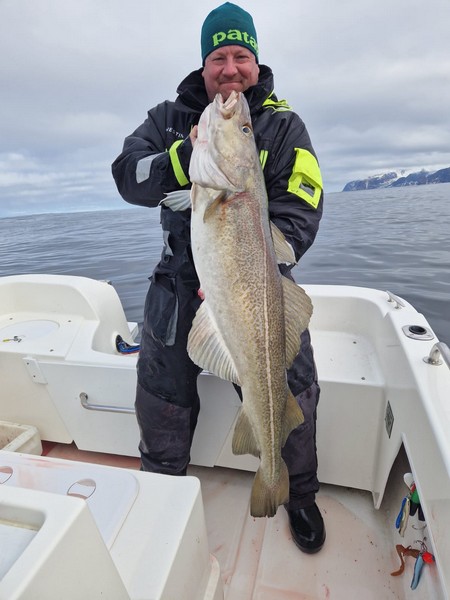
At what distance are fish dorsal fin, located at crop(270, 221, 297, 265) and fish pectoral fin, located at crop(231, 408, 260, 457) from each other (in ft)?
2.62

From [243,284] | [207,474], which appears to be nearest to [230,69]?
[243,284]

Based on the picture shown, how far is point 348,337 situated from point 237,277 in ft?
6.46

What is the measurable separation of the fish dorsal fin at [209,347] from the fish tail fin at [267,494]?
533 millimetres

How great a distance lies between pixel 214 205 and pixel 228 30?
1.10 metres

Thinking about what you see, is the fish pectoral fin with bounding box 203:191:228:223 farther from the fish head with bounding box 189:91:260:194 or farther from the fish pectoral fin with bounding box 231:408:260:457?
the fish pectoral fin with bounding box 231:408:260:457

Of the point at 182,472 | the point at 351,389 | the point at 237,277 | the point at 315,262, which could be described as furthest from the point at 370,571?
the point at 315,262

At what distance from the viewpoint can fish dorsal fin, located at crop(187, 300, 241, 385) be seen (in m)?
1.89

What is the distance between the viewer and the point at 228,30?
208cm

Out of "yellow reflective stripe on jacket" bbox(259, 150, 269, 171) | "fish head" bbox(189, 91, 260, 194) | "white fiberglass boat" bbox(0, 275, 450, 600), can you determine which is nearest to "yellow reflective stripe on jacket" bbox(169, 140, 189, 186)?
"fish head" bbox(189, 91, 260, 194)

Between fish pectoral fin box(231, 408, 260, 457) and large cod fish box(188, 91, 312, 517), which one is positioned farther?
fish pectoral fin box(231, 408, 260, 457)

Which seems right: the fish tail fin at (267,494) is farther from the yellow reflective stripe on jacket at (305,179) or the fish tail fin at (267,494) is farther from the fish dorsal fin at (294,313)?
the yellow reflective stripe on jacket at (305,179)

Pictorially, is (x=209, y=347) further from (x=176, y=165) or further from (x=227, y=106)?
(x=227, y=106)

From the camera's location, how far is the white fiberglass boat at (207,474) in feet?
3.08

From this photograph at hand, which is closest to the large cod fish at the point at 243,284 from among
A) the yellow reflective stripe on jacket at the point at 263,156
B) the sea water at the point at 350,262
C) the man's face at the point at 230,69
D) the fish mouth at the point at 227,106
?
the fish mouth at the point at 227,106
